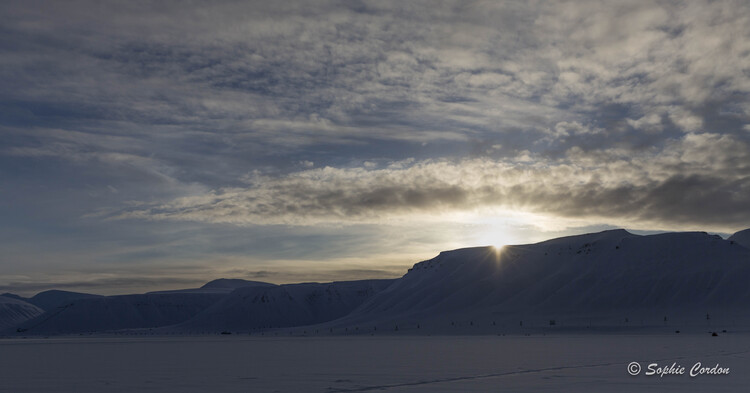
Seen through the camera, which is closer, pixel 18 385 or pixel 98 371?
pixel 18 385

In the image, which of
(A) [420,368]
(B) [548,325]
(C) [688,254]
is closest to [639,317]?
(B) [548,325]

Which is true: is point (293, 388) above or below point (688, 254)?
below

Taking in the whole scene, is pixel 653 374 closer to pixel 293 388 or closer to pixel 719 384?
pixel 719 384

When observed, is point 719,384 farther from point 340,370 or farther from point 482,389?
point 340,370

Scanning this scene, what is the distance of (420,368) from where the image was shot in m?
34.5

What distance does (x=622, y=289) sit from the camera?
177250mm

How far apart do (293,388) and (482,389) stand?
657cm

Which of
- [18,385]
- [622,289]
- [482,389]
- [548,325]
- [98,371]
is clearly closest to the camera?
[482,389]

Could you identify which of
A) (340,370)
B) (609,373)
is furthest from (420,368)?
(609,373)

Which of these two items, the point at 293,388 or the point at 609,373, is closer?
the point at 293,388

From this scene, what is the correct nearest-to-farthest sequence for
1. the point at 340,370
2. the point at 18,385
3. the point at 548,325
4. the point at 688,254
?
the point at 18,385 < the point at 340,370 < the point at 548,325 < the point at 688,254

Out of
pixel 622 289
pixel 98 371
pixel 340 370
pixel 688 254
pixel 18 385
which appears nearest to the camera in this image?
pixel 18 385

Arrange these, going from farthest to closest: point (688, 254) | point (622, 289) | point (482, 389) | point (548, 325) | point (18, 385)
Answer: point (688, 254) → point (622, 289) → point (548, 325) → point (18, 385) → point (482, 389)

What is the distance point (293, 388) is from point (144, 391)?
519cm
